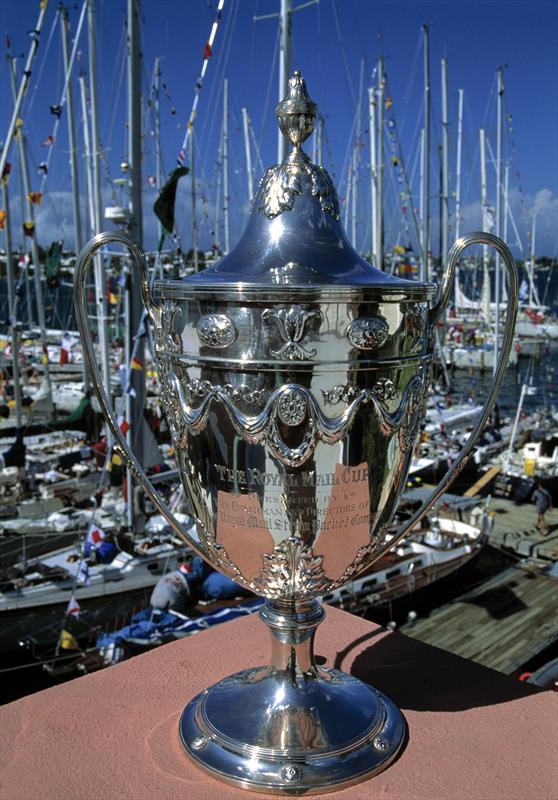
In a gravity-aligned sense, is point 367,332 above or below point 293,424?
above

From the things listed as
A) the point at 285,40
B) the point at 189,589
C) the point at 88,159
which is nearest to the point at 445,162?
the point at 88,159

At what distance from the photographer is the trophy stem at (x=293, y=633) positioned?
1.94 metres

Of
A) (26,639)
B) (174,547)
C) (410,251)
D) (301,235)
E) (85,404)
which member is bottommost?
(26,639)

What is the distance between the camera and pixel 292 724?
74.6 inches

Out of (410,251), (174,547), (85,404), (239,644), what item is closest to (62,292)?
(410,251)

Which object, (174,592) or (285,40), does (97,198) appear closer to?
(285,40)

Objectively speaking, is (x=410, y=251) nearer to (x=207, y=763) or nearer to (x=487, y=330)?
(x=487, y=330)

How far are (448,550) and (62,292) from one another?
7375 centimetres

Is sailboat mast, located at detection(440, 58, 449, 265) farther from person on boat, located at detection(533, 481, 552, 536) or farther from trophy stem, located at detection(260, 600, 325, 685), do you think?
trophy stem, located at detection(260, 600, 325, 685)

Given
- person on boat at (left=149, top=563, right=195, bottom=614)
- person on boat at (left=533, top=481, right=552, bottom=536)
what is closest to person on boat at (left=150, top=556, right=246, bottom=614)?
person on boat at (left=149, top=563, right=195, bottom=614)

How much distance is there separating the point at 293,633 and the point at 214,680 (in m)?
0.47

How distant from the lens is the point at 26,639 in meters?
8.98

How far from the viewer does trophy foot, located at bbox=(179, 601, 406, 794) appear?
1798 millimetres

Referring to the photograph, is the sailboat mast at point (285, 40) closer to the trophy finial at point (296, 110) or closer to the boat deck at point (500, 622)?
the boat deck at point (500, 622)
